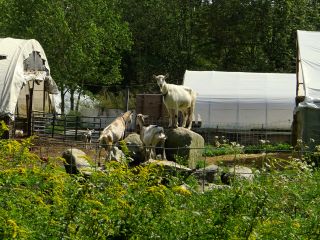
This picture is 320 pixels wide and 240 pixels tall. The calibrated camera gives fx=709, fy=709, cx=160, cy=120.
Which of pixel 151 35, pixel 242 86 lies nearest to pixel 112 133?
pixel 242 86

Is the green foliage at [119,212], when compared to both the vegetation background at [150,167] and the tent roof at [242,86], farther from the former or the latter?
the tent roof at [242,86]

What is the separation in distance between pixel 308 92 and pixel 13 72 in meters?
10.6

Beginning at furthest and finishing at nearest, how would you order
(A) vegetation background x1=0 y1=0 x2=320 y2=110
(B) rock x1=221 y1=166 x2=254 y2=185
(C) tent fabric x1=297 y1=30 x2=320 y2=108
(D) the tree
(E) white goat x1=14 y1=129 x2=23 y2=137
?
(A) vegetation background x1=0 y1=0 x2=320 y2=110 < (D) the tree < (E) white goat x1=14 y1=129 x2=23 y2=137 < (C) tent fabric x1=297 y1=30 x2=320 y2=108 < (B) rock x1=221 y1=166 x2=254 y2=185

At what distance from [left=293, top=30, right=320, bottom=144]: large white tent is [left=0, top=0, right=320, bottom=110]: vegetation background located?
661 inches

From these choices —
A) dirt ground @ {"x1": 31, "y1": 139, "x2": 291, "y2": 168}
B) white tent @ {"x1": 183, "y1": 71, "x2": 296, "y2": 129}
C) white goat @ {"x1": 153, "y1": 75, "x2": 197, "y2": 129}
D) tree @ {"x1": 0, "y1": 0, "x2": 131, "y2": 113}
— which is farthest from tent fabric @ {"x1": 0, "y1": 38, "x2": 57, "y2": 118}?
tree @ {"x1": 0, "y1": 0, "x2": 131, "y2": 113}

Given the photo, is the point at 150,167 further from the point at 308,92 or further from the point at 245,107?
the point at 245,107

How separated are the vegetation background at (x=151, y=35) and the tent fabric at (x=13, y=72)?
9352 mm

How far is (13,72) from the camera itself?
24.6 metres

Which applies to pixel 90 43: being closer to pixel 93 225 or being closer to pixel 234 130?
pixel 234 130

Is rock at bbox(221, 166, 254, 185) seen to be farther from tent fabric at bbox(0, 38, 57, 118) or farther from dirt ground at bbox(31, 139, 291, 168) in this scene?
tent fabric at bbox(0, 38, 57, 118)

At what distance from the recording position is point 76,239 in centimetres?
485

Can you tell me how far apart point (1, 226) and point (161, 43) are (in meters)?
43.8

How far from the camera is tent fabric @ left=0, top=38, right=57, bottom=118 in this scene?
23609mm

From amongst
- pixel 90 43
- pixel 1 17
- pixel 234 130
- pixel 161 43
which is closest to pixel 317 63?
pixel 234 130
